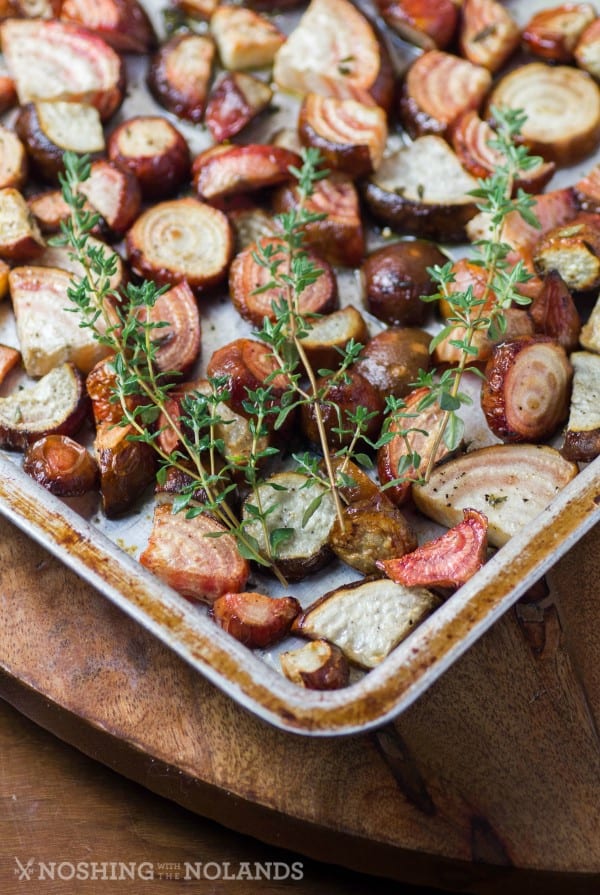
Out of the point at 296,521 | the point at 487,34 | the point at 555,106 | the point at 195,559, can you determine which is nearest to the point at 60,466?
the point at 195,559

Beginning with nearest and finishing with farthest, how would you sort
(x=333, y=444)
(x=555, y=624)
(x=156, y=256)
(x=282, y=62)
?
Result: (x=555, y=624) < (x=333, y=444) < (x=156, y=256) < (x=282, y=62)

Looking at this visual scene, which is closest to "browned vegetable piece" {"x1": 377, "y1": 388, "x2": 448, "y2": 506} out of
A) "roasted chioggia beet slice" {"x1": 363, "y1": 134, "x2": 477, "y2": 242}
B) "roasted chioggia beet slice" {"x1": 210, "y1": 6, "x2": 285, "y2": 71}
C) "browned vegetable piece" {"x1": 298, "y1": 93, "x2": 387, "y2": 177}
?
"roasted chioggia beet slice" {"x1": 363, "y1": 134, "x2": 477, "y2": 242}

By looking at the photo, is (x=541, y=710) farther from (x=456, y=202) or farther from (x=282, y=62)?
(x=282, y=62)

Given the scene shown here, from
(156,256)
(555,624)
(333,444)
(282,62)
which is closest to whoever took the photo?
(555,624)

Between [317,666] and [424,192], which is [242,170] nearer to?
[424,192]

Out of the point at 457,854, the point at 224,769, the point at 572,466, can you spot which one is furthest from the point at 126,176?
the point at 457,854

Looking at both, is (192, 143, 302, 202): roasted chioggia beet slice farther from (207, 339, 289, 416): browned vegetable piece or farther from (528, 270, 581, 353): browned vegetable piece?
(528, 270, 581, 353): browned vegetable piece

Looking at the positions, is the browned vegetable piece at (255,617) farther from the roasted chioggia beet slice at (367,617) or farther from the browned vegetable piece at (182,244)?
the browned vegetable piece at (182,244)
